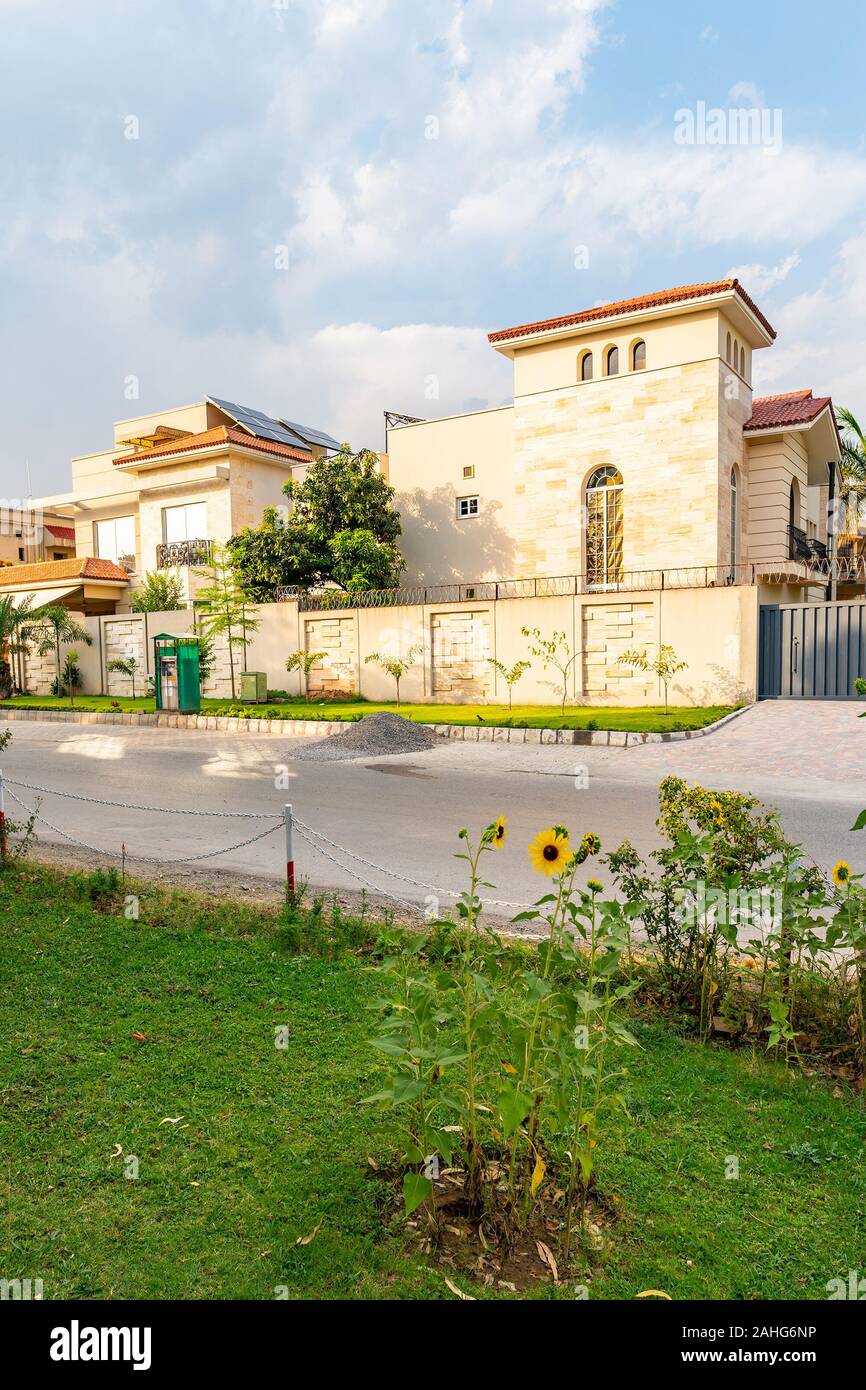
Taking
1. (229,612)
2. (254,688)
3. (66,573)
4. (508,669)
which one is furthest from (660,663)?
(66,573)

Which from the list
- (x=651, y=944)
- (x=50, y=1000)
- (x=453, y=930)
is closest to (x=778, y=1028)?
(x=651, y=944)

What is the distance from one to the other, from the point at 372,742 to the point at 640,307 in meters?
15.8

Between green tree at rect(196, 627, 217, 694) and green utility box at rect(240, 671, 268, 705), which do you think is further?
green tree at rect(196, 627, 217, 694)

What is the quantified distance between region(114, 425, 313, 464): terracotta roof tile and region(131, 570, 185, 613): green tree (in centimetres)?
491

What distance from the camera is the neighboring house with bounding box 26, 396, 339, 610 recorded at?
33.8m

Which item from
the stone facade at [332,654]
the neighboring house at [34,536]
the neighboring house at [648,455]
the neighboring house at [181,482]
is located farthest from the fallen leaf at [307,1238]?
the neighboring house at [34,536]

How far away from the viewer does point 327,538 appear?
28.8 meters

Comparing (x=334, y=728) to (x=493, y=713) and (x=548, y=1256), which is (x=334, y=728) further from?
(x=548, y=1256)

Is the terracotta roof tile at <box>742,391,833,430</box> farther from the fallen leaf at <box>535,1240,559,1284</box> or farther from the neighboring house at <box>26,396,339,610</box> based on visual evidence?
the fallen leaf at <box>535,1240,559,1284</box>

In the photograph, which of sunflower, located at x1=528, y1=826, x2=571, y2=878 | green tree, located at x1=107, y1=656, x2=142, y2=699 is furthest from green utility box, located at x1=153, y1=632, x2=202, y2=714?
sunflower, located at x1=528, y1=826, x2=571, y2=878

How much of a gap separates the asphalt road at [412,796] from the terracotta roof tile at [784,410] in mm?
11324

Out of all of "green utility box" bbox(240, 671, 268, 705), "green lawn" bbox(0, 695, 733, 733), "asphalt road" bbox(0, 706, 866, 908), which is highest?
"green utility box" bbox(240, 671, 268, 705)

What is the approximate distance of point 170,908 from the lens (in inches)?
244

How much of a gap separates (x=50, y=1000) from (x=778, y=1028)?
361cm
